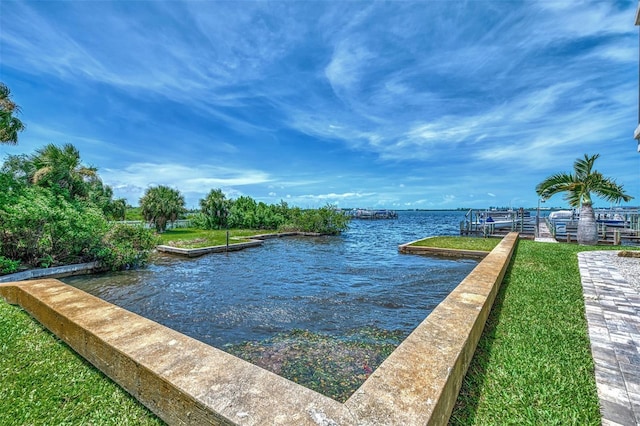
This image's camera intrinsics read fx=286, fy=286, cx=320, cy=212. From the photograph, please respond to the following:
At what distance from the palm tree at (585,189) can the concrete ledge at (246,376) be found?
12384mm

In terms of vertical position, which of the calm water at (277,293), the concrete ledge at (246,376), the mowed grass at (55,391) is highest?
the concrete ledge at (246,376)

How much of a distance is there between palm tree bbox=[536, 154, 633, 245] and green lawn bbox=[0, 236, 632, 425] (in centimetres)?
1076

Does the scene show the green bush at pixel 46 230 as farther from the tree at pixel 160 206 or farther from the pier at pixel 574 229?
the pier at pixel 574 229

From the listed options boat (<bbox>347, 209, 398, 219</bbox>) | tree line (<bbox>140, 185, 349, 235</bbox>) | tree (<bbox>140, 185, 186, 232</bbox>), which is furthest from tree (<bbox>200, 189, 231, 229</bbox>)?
boat (<bbox>347, 209, 398, 219</bbox>)

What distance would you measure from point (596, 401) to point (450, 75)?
12966 millimetres

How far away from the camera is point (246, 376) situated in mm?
1650

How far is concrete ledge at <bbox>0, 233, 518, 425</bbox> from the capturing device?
52.5 inches

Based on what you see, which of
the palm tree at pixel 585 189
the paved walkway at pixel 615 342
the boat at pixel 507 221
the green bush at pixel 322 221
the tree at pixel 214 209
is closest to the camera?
the paved walkway at pixel 615 342

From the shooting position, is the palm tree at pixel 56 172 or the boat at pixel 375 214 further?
the boat at pixel 375 214

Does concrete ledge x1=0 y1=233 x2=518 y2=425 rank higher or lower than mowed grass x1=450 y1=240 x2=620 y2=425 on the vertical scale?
higher

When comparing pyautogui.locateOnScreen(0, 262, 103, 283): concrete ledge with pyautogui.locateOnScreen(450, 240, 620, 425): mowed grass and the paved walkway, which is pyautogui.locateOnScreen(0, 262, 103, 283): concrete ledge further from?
the paved walkway

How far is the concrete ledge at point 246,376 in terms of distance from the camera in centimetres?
133

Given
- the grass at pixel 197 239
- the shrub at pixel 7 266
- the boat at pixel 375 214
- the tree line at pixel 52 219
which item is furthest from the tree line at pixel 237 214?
the boat at pixel 375 214

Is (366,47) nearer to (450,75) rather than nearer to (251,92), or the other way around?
(450,75)
